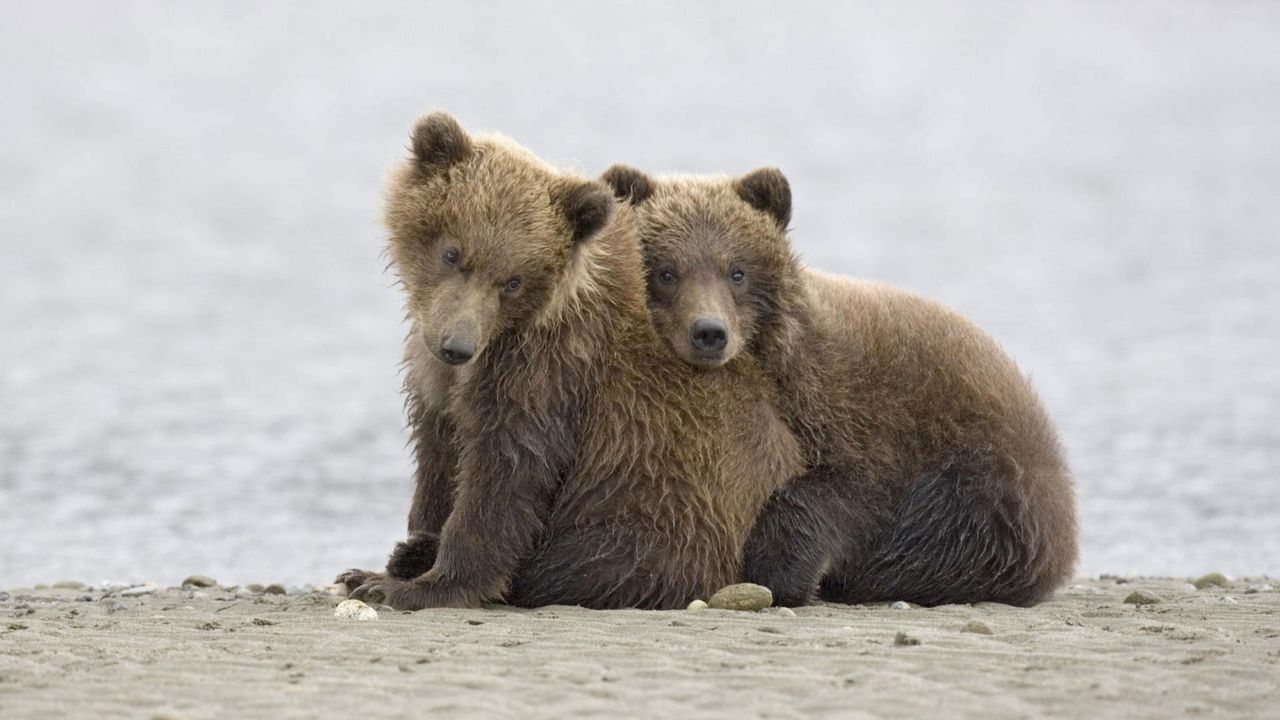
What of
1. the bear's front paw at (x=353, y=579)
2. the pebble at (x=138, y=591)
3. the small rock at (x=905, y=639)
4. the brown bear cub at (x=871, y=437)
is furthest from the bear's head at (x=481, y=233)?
the pebble at (x=138, y=591)

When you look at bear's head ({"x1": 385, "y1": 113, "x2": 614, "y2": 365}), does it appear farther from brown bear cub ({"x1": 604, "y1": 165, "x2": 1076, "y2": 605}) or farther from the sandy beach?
the sandy beach

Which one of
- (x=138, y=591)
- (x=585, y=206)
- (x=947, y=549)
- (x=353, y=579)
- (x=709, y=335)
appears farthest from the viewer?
(x=138, y=591)

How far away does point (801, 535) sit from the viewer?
803 cm

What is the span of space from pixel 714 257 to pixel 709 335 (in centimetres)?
56

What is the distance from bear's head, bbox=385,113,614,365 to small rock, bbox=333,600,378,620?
1093 mm

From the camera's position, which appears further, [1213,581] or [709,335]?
[1213,581]

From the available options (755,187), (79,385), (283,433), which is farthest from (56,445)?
(755,187)

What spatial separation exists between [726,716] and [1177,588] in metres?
4.74

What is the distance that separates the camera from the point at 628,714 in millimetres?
5441

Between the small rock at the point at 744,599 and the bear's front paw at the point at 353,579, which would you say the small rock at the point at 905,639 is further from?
the bear's front paw at the point at 353,579

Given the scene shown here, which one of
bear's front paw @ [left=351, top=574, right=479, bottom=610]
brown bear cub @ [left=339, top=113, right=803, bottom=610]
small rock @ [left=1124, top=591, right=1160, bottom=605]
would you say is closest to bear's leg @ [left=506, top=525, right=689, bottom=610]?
brown bear cub @ [left=339, top=113, right=803, bottom=610]

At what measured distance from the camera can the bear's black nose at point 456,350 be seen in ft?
23.5

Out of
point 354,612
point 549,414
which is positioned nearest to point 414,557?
point 354,612

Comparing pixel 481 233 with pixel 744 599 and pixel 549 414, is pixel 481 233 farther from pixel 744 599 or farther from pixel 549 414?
pixel 744 599
